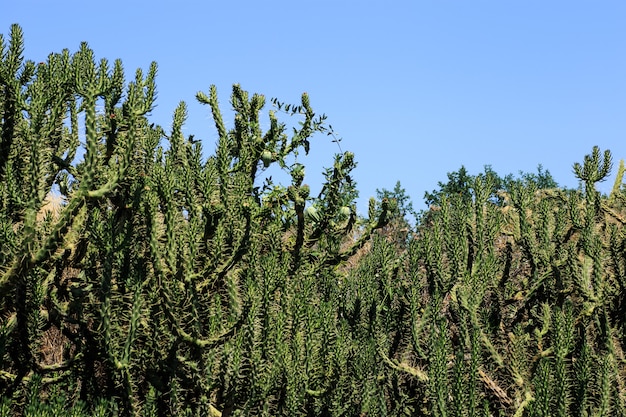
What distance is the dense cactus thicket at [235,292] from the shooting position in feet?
17.1

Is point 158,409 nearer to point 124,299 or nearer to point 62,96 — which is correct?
point 124,299

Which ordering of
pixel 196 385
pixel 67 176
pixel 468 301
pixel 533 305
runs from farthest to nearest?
1. pixel 533 305
2. pixel 67 176
3. pixel 468 301
4. pixel 196 385

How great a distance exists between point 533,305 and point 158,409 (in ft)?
10.8

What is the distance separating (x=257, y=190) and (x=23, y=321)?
251 centimetres

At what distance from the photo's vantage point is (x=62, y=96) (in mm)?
5449

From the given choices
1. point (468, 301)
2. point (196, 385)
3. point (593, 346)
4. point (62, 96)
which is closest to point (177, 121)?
point (62, 96)

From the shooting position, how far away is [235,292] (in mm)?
5305

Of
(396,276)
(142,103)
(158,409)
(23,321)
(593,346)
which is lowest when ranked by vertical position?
(158,409)

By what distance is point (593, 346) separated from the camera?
6.73 metres

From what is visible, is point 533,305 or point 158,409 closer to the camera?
point 158,409

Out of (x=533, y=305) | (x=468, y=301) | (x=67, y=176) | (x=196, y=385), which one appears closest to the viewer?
(x=196, y=385)

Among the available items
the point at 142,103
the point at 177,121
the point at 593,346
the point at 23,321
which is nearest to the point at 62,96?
the point at 142,103

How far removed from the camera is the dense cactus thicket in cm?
520

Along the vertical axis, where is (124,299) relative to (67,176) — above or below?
below
